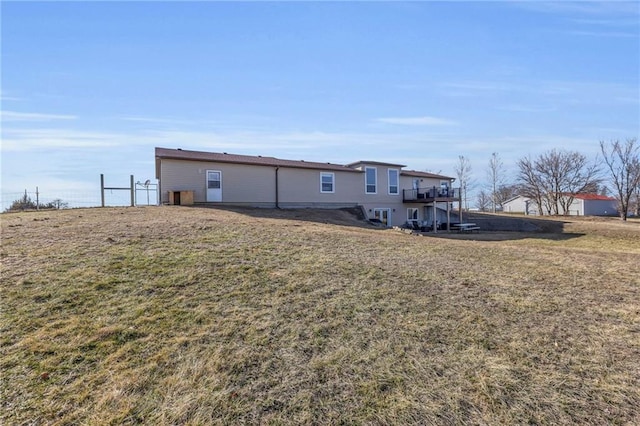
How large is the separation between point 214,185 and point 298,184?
5094 mm

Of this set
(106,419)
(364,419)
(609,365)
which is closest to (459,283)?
(609,365)

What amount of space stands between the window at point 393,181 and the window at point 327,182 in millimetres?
4978

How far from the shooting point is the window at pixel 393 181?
926 inches

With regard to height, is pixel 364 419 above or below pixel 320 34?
below

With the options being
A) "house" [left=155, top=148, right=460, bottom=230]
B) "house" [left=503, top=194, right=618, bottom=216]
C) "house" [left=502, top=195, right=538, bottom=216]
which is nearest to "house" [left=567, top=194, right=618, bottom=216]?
"house" [left=503, top=194, right=618, bottom=216]

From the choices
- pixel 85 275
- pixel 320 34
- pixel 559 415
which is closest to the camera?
pixel 559 415

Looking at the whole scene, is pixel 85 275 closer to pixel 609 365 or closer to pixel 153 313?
pixel 153 313

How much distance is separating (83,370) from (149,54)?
975 cm

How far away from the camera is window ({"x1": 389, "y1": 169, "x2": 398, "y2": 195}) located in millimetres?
23516

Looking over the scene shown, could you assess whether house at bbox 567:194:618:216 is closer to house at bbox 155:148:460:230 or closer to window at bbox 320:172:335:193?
house at bbox 155:148:460:230

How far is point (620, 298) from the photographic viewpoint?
5191 millimetres

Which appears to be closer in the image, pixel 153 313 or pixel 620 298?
pixel 153 313

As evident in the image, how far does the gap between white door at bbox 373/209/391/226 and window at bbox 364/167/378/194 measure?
4.73 ft

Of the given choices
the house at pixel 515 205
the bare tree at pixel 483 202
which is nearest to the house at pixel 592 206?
the house at pixel 515 205
